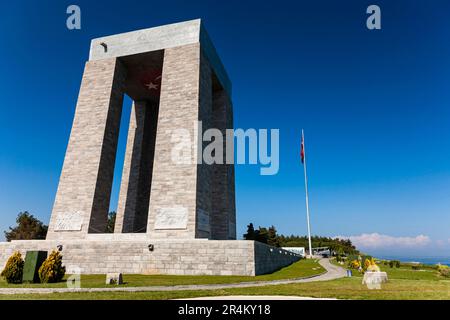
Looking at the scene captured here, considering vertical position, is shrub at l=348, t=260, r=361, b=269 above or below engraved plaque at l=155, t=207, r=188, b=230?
below

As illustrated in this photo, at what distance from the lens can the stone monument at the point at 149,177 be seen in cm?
1723


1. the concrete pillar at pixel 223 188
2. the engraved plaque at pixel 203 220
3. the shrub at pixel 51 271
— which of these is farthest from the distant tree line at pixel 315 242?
the shrub at pixel 51 271

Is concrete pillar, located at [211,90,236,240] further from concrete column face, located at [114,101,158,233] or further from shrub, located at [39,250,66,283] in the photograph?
shrub, located at [39,250,66,283]

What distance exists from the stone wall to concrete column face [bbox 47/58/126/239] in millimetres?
3220

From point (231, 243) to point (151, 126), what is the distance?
71.4 feet

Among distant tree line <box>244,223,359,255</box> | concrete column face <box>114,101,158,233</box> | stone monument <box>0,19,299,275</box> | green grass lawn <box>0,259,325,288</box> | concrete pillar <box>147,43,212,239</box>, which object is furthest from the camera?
distant tree line <box>244,223,359,255</box>

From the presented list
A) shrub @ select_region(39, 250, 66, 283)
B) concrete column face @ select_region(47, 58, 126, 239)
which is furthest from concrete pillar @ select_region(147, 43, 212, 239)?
shrub @ select_region(39, 250, 66, 283)

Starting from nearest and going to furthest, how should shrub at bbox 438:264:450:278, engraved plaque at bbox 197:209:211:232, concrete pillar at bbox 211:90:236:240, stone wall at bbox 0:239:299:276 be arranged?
stone wall at bbox 0:239:299:276 < shrub at bbox 438:264:450:278 < engraved plaque at bbox 197:209:211:232 < concrete pillar at bbox 211:90:236:240

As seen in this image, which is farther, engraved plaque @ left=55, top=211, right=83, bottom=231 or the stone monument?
engraved plaque @ left=55, top=211, right=83, bottom=231

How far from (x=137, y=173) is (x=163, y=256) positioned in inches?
636

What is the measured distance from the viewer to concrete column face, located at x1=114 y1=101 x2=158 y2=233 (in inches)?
1201

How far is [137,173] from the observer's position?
3145 centimetres

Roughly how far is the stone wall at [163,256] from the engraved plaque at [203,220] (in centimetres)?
342
